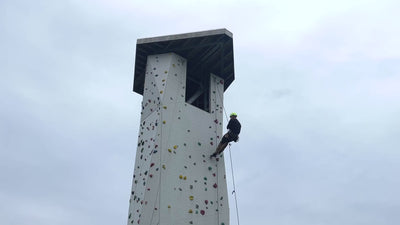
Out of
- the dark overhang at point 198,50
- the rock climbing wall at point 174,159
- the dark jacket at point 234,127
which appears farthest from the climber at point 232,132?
the dark overhang at point 198,50

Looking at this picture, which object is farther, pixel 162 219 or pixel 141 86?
pixel 141 86

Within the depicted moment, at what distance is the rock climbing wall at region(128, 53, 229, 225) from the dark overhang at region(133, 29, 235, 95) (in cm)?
33

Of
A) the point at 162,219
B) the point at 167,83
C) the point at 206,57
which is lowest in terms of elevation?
the point at 162,219

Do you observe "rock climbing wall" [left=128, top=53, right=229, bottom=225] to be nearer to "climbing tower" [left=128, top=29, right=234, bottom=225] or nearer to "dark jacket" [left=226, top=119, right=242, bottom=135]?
"climbing tower" [left=128, top=29, right=234, bottom=225]

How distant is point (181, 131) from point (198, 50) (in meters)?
2.88

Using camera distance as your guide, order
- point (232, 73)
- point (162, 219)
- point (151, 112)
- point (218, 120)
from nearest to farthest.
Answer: point (162, 219)
point (151, 112)
point (218, 120)
point (232, 73)

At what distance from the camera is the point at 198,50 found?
12.3 m

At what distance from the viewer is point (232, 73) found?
1327 cm

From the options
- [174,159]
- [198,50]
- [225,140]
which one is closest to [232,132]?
[225,140]

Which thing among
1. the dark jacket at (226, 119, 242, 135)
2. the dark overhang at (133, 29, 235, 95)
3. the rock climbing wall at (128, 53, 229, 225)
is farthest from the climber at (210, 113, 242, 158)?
the dark overhang at (133, 29, 235, 95)

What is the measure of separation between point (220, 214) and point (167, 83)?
13.1ft

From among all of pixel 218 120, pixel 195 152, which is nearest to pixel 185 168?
pixel 195 152

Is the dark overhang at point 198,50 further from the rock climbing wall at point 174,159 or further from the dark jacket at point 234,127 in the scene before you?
the dark jacket at point 234,127

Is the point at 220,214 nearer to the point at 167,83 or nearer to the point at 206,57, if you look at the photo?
the point at 167,83
